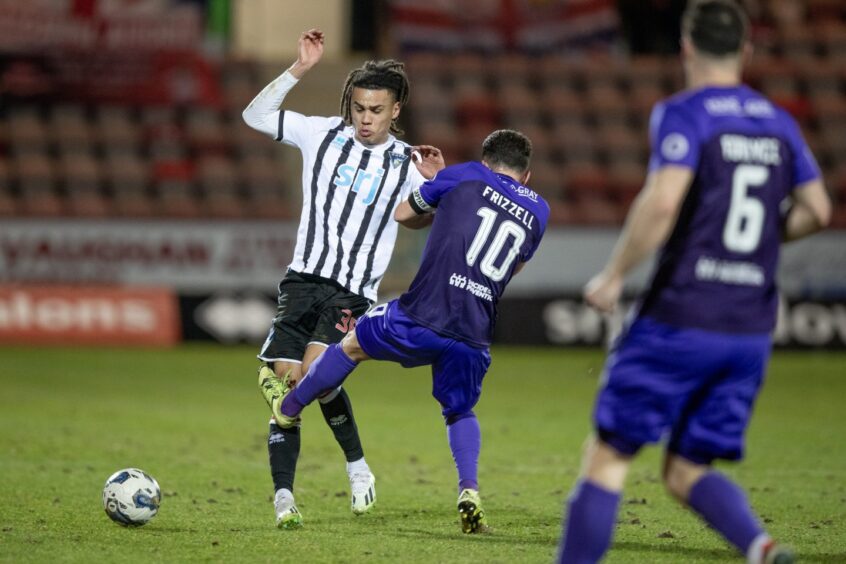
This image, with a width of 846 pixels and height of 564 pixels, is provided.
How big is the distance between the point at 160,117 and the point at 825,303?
412 inches

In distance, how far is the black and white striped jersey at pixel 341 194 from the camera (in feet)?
21.7

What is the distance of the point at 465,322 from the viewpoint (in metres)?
6.00

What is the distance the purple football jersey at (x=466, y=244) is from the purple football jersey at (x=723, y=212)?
69.6 inches

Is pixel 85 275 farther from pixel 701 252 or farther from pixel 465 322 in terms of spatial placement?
pixel 701 252

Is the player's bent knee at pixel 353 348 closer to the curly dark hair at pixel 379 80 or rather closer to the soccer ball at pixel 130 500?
the soccer ball at pixel 130 500

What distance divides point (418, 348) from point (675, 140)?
2171 millimetres

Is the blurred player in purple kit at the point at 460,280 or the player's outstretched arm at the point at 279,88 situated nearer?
the blurred player in purple kit at the point at 460,280

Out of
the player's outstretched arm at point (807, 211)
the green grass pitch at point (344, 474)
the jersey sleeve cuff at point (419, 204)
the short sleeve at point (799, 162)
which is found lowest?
the green grass pitch at point (344, 474)

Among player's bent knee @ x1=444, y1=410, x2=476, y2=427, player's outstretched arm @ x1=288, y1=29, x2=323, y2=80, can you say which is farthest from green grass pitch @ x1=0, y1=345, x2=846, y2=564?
player's outstretched arm @ x1=288, y1=29, x2=323, y2=80

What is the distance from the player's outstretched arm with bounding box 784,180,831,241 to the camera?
4.37 meters

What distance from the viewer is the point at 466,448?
20.4 feet

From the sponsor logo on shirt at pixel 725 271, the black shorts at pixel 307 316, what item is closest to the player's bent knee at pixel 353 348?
the black shorts at pixel 307 316

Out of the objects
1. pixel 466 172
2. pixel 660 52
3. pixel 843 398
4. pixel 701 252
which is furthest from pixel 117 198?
pixel 701 252

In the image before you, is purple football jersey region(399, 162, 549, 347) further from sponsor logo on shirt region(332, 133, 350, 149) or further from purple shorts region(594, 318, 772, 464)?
purple shorts region(594, 318, 772, 464)
